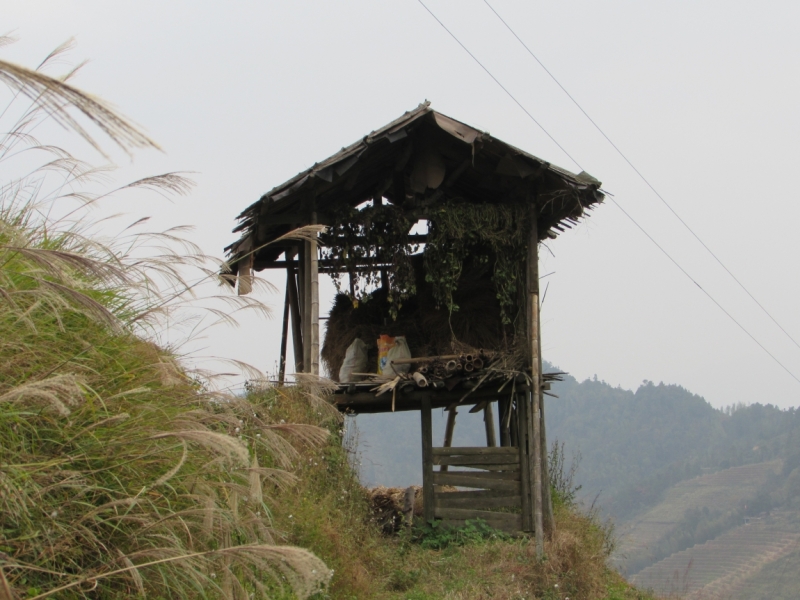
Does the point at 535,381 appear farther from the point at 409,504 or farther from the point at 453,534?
the point at 409,504

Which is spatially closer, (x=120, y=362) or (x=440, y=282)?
(x=120, y=362)

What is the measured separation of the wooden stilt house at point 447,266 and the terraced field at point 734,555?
50.6m

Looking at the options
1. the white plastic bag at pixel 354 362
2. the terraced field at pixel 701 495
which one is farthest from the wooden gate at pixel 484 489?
the terraced field at pixel 701 495

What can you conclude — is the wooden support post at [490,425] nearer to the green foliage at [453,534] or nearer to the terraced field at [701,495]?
the green foliage at [453,534]

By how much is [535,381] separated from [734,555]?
220 feet

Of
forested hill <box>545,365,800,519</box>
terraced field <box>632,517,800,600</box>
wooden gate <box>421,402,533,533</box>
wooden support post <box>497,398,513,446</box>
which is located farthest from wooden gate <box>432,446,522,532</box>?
forested hill <box>545,365,800,519</box>

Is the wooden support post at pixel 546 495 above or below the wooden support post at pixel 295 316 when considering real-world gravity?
below

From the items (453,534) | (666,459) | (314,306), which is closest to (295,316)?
(314,306)

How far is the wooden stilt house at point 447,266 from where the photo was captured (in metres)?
11.8

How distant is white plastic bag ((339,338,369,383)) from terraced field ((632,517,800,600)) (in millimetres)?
→ 51001

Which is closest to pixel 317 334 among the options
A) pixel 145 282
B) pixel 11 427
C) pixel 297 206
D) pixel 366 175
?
pixel 297 206

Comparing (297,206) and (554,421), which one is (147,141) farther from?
(554,421)

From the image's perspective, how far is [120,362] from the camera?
550 centimetres

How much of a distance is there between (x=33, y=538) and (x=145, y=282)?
1.66 m
